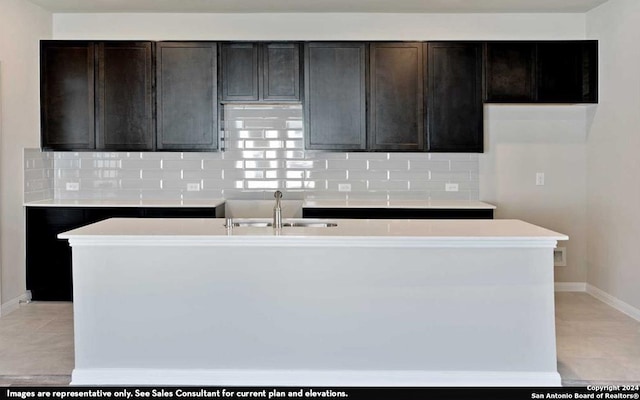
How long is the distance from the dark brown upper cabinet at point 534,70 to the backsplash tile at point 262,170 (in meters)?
0.73

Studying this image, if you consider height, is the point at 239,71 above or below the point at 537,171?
above

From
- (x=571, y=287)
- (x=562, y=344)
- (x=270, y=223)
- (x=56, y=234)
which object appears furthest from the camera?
(x=571, y=287)

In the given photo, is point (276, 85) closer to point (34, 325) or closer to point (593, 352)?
point (34, 325)

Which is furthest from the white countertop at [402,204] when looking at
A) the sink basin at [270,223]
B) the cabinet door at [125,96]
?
the cabinet door at [125,96]

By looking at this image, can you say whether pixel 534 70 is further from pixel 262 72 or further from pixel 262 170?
pixel 262 170

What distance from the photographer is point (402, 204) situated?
5211 millimetres

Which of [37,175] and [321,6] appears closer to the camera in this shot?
[321,6]

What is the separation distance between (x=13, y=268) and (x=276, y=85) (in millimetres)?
2673

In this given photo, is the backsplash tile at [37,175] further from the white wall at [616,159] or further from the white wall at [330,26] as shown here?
the white wall at [616,159]

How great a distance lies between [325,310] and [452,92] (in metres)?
2.79

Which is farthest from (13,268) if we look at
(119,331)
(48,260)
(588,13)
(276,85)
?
(588,13)

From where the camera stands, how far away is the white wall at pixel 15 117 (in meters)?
4.77

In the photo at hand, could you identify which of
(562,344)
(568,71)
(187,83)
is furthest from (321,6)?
(562,344)

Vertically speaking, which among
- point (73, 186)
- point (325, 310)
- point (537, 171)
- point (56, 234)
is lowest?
point (325, 310)
